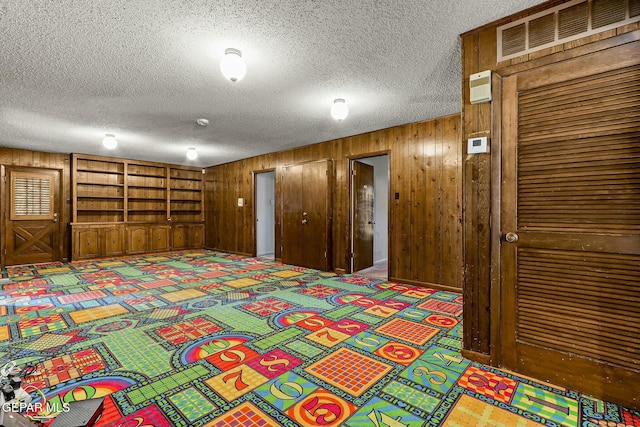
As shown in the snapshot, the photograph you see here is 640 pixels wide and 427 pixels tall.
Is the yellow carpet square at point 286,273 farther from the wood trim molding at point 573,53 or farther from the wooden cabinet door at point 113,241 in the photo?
the wooden cabinet door at point 113,241

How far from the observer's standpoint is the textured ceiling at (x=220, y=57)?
7.31 feet

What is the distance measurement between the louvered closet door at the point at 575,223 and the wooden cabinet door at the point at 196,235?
8.96m

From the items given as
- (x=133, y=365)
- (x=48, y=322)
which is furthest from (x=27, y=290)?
(x=133, y=365)

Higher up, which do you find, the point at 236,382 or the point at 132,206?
the point at 132,206

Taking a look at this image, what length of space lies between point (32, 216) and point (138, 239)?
2230mm

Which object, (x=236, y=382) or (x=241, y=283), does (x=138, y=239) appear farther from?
(x=236, y=382)

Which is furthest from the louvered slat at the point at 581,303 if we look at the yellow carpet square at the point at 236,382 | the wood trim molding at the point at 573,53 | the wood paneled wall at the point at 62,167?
the wood paneled wall at the point at 62,167

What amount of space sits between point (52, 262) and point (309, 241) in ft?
20.8

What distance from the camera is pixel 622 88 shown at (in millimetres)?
1864

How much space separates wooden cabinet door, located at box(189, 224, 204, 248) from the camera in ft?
30.8

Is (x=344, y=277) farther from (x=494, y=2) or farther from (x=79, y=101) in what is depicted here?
(x=79, y=101)

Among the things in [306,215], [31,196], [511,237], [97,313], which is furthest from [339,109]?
[31,196]

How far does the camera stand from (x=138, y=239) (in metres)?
8.25

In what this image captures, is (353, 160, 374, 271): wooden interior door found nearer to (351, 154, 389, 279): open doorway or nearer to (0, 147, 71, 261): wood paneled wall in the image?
(351, 154, 389, 279): open doorway
